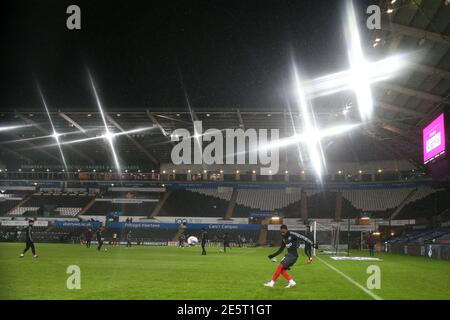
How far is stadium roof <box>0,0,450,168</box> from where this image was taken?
79.5 ft

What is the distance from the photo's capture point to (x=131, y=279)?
13789 mm

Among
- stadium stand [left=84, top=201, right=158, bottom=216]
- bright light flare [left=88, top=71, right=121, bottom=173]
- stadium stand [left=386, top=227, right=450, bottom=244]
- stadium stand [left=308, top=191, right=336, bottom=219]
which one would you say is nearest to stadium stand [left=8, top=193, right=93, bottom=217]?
stadium stand [left=84, top=201, right=158, bottom=216]

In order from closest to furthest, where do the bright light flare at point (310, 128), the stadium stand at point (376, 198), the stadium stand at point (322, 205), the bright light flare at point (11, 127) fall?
the bright light flare at point (310, 128)
the bright light flare at point (11, 127)
the stadium stand at point (322, 205)
the stadium stand at point (376, 198)

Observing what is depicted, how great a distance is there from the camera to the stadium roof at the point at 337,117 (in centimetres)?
2422

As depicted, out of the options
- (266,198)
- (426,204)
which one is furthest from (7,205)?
(426,204)

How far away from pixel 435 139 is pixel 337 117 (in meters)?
17.2

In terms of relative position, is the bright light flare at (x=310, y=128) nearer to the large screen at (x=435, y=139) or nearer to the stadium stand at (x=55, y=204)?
the large screen at (x=435, y=139)

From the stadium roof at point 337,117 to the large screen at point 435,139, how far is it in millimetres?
2814

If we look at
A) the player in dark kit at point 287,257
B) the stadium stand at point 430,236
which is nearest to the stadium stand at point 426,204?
the stadium stand at point 430,236

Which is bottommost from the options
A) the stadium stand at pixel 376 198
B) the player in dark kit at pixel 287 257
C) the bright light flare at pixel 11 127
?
the player in dark kit at pixel 287 257

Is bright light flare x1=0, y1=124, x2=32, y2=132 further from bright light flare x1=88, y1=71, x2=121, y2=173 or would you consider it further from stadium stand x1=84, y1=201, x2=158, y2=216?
stadium stand x1=84, y1=201, x2=158, y2=216

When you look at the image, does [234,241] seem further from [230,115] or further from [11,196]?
[11,196]

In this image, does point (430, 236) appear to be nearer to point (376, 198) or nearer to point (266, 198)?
point (376, 198)

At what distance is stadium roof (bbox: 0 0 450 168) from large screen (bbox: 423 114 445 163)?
281 cm
